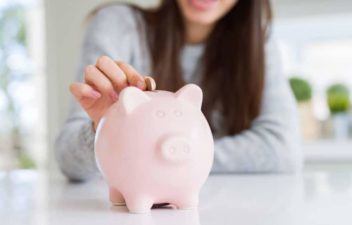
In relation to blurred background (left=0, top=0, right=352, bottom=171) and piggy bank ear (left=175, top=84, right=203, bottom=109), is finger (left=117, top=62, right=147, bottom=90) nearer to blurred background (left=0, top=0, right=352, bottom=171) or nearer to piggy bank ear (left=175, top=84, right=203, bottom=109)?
piggy bank ear (left=175, top=84, right=203, bottom=109)

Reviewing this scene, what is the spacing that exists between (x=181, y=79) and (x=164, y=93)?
0.77 m

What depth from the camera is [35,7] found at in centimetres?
338

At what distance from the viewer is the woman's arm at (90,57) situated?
1009mm

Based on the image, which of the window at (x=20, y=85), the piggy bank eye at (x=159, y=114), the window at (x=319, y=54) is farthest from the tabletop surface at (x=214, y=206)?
the window at (x=20, y=85)

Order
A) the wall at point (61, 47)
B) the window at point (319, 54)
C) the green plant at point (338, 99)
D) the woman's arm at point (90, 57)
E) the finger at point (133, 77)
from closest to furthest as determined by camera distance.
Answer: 1. the finger at point (133, 77)
2. the woman's arm at point (90, 57)
3. the green plant at point (338, 99)
4. the window at point (319, 54)
5. the wall at point (61, 47)

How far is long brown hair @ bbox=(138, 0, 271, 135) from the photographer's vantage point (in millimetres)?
1360

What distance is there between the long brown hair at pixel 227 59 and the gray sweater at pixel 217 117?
3 centimetres

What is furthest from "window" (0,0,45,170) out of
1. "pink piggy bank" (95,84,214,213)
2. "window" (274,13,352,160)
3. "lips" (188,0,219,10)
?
"pink piggy bank" (95,84,214,213)

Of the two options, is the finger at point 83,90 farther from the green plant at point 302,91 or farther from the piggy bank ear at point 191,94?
the green plant at point 302,91

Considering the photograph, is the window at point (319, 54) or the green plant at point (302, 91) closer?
the green plant at point (302, 91)

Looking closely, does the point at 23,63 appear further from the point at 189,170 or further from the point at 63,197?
the point at 189,170

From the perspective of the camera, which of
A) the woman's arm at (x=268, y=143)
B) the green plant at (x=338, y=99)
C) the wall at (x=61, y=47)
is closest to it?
the woman's arm at (x=268, y=143)

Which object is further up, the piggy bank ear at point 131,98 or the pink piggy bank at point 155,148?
the piggy bank ear at point 131,98

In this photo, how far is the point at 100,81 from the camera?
0.64 m
